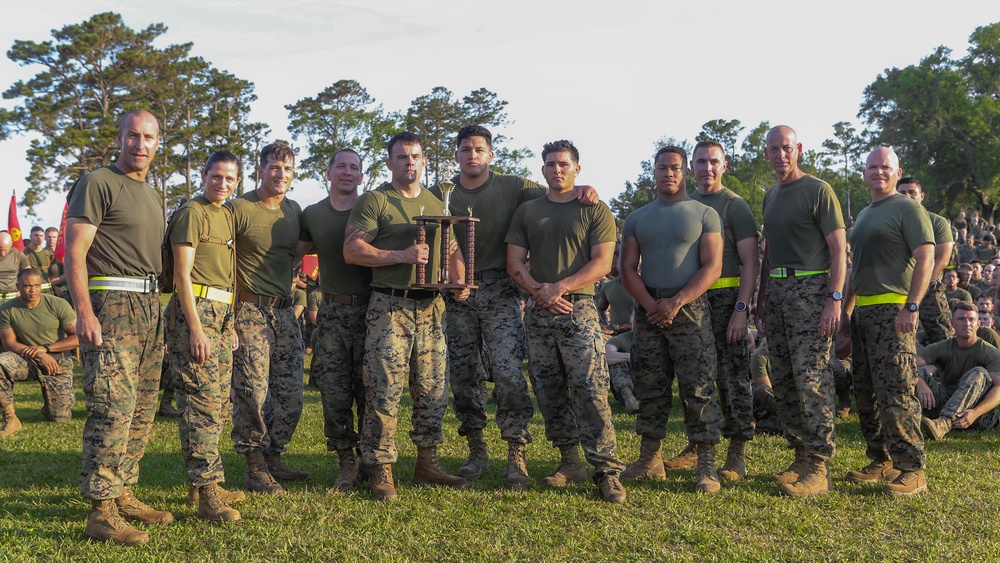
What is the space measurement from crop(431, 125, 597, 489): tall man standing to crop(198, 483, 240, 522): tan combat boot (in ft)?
6.63

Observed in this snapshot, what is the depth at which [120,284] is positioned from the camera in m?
5.27

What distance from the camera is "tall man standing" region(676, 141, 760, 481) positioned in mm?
6812

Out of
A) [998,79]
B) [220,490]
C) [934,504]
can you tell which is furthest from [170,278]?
[998,79]

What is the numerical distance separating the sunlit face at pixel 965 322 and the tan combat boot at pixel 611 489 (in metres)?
5.05

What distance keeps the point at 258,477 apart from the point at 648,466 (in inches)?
122

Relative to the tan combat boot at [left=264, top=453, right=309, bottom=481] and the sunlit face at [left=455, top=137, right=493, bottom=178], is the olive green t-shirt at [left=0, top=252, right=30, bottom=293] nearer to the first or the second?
the tan combat boot at [left=264, top=453, right=309, bottom=481]

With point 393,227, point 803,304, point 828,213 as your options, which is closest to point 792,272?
point 803,304

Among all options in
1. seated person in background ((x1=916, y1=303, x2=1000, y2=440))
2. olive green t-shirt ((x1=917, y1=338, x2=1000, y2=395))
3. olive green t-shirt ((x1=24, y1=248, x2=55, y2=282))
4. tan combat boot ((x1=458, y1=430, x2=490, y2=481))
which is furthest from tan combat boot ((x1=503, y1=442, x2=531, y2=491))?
olive green t-shirt ((x1=24, y1=248, x2=55, y2=282))

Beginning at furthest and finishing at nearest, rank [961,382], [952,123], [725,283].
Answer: [952,123] < [961,382] < [725,283]

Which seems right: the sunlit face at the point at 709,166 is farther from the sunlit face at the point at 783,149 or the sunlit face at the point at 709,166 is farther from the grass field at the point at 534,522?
the grass field at the point at 534,522

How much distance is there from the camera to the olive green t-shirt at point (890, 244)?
6516 millimetres

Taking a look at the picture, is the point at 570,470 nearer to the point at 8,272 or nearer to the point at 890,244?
the point at 890,244

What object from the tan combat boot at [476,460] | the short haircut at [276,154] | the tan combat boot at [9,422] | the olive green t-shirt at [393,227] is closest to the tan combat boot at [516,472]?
the tan combat boot at [476,460]

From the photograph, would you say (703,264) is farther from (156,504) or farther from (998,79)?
(998,79)
